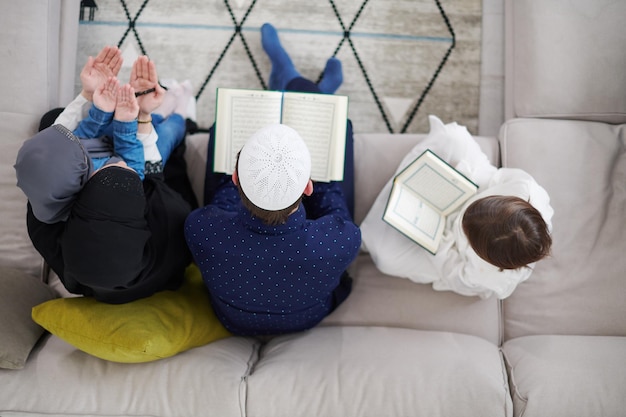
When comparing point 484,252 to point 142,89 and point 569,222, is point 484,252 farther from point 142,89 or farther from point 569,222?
point 142,89

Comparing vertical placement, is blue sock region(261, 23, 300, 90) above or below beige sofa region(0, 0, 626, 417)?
above

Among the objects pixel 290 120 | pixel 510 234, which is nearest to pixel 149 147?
pixel 290 120

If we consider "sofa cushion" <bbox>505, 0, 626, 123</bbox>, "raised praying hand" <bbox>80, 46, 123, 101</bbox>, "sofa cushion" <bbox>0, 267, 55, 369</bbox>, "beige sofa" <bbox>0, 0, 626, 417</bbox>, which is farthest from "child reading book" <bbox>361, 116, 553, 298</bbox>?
Result: "sofa cushion" <bbox>0, 267, 55, 369</bbox>

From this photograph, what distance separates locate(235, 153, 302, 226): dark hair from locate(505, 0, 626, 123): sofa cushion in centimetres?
108

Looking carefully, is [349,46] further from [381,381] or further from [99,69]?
[381,381]

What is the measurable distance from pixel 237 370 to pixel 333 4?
5.23 feet

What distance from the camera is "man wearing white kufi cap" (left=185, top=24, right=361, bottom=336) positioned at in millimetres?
1266

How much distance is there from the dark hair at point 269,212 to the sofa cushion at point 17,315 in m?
0.85

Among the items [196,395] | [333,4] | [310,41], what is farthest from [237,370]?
[333,4]

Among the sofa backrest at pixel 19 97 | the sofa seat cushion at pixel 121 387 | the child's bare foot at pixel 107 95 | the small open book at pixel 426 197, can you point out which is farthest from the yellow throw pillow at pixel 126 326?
the small open book at pixel 426 197

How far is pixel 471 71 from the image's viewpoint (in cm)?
222

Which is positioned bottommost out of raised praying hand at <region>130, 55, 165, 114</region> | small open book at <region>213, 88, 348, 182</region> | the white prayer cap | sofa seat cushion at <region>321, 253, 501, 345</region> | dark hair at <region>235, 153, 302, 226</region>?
sofa seat cushion at <region>321, 253, 501, 345</region>

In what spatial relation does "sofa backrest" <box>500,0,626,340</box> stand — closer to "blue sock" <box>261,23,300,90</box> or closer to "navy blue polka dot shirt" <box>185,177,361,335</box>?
"navy blue polka dot shirt" <box>185,177,361,335</box>

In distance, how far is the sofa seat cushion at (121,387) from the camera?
146 centimetres
